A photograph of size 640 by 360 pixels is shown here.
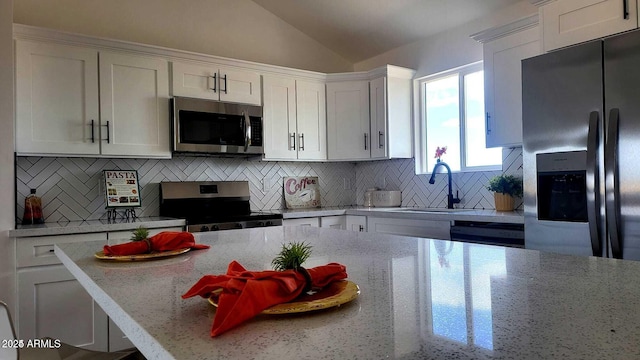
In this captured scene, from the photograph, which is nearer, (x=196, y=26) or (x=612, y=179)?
(x=612, y=179)

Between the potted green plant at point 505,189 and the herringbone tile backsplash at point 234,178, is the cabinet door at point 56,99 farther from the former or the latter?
the potted green plant at point 505,189

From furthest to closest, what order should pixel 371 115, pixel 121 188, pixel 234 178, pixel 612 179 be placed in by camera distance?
1. pixel 371 115
2. pixel 234 178
3. pixel 121 188
4. pixel 612 179

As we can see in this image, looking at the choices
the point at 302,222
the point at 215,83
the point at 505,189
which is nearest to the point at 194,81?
the point at 215,83

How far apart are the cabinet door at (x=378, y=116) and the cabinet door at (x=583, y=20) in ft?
5.47

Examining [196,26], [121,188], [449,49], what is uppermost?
[196,26]

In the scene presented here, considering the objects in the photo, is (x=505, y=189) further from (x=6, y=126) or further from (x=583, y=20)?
(x=6, y=126)

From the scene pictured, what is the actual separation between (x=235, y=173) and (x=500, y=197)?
2293 millimetres

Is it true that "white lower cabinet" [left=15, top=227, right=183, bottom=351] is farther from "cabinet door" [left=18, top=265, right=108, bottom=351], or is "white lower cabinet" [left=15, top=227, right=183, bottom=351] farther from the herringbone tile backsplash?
the herringbone tile backsplash

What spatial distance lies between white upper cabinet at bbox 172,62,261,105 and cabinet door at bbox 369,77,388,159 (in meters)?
1.08

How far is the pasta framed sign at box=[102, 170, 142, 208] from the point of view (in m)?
3.28

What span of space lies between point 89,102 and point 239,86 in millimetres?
1180

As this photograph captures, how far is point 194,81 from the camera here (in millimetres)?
3512

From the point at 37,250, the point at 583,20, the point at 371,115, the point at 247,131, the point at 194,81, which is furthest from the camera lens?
the point at 371,115

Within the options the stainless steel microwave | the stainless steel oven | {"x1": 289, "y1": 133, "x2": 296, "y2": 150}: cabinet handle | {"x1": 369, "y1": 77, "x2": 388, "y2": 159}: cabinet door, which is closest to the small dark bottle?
the stainless steel oven
